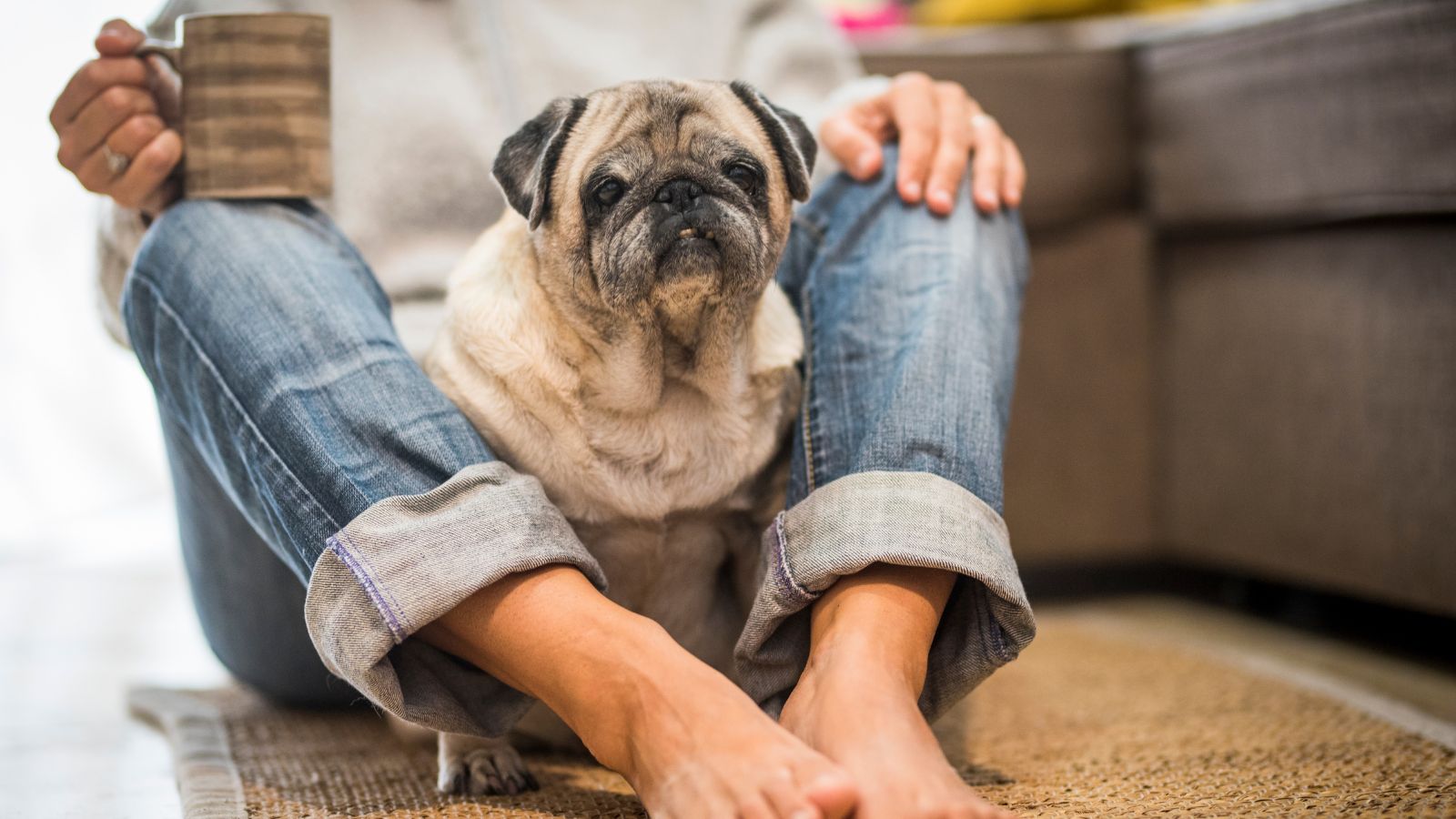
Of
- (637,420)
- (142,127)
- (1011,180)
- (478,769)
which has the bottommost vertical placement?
(478,769)

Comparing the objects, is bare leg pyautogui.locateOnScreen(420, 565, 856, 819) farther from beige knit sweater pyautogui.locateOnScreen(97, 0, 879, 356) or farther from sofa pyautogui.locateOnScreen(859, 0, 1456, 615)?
sofa pyautogui.locateOnScreen(859, 0, 1456, 615)

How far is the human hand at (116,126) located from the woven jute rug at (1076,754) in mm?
460

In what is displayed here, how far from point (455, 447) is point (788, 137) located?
0.36 meters

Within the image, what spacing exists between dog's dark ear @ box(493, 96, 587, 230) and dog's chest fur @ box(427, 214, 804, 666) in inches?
2.1

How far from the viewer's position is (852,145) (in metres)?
1.05

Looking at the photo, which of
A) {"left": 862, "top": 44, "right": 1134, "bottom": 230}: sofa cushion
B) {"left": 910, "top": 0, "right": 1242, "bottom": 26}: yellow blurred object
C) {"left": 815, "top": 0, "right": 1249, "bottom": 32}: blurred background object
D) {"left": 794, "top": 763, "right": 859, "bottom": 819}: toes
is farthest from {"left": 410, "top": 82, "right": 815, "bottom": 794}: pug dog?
{"left": 910, "top": 0, "right": 1242, "bottom": 26}: yellow blurred object

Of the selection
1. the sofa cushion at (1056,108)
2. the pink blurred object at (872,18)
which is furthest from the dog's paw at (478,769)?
the pink blurred object at (872,18)

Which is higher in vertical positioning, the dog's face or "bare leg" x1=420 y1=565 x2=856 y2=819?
the dog's face

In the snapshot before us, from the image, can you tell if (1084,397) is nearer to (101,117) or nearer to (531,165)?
(531,165)

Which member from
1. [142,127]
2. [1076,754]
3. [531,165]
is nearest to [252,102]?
[142,127]

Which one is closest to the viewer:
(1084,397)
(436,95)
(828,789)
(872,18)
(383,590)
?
(828,789)

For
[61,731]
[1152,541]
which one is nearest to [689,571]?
[61,731]

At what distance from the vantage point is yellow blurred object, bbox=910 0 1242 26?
211cm

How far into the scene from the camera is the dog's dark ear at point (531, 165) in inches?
36.3
